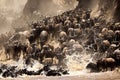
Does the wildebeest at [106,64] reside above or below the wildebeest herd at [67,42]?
below

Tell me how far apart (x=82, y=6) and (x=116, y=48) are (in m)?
11.0

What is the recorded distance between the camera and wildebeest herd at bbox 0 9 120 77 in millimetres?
21203

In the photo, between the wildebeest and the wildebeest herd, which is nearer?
the wildebeest

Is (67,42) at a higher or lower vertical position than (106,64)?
higher

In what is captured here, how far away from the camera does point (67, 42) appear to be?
79.8 feet

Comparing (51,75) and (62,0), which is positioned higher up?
(62,0)

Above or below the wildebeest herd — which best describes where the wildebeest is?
below

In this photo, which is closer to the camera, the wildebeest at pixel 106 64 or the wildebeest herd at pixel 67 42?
the wildebeest at pixel 106 64

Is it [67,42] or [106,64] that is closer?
[106,64]

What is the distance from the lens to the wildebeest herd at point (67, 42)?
21203mm

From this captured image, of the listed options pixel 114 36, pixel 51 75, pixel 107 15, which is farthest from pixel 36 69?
pixel 107 15

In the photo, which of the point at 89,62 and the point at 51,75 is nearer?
the point at 51,75

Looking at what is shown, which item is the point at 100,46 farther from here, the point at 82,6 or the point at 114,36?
the point at 82,6

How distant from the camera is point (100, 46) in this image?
73.9 feet
